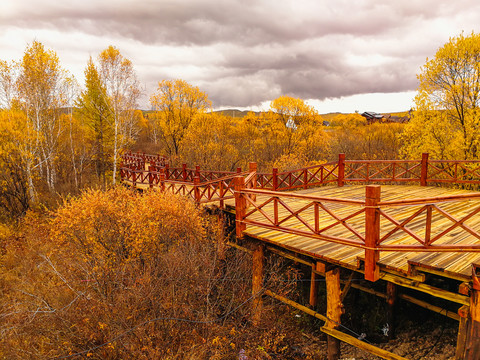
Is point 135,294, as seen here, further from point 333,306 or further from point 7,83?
point 7,83

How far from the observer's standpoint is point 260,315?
834cm

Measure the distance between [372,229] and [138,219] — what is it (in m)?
7.24

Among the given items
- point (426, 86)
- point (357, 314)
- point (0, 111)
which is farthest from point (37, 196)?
point (426, 86)

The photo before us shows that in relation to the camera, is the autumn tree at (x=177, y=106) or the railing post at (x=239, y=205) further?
the autumn tree at (x=177, y=106)

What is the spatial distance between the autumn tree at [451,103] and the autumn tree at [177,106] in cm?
2163

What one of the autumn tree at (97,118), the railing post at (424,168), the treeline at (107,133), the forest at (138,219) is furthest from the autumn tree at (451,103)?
the autumn tree at (97,118)

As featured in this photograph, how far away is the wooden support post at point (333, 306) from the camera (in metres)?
6.75

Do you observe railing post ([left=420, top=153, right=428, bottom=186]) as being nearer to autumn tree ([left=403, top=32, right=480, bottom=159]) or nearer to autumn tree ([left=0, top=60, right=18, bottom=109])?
autumn tree ([left=403, top=32, right=480, bottom=159])

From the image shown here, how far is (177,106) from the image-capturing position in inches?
1277

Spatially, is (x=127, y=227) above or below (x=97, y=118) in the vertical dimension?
below

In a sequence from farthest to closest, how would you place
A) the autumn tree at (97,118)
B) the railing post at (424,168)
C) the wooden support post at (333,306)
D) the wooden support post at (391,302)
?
the autumn tree at (97,118)
the railing post at (424,168)
the wooden support post at (391,302)
the wooden support post at (333,306)

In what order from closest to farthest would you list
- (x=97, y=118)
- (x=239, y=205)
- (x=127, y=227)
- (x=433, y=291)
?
1. (x=433, y=291)
2. (x=239, y=205)
3. (x=127, y=227)
4. (x=97, y=118)

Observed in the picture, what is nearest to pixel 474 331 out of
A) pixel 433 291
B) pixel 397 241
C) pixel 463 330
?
pixel 463 330

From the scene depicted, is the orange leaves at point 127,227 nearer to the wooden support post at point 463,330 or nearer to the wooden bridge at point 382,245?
the wooden bridge at point 382,245
